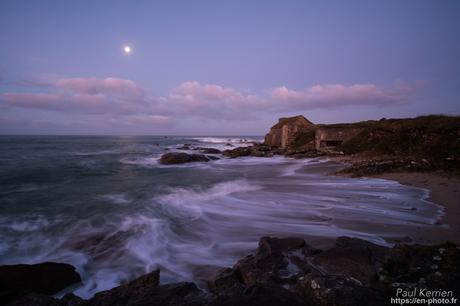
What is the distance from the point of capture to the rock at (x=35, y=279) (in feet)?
12.6

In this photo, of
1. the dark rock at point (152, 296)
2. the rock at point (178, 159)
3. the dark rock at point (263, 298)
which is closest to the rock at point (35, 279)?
the dark rock at point (152, 296)

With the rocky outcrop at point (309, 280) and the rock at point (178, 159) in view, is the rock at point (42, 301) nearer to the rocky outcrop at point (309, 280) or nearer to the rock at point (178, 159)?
the rocky outcrop at point (309, 280)

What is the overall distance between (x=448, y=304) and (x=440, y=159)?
13.6 m

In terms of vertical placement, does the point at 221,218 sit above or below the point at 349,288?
below

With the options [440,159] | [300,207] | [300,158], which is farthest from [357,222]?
[300,158]

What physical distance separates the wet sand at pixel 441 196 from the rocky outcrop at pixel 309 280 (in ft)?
4.98

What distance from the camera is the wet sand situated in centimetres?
544

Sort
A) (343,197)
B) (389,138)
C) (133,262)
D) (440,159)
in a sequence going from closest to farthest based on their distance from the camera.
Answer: (133,262)
(343,197)
(440,159)
(389,138)

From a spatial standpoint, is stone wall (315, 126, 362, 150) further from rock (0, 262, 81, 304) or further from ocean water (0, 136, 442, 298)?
rock (0, 262, 81, 304)

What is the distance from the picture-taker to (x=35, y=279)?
4.21 m

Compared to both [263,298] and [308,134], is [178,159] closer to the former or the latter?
[308,134]

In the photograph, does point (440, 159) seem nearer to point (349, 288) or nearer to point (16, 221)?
point (349, 288)

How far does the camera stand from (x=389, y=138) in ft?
61.8

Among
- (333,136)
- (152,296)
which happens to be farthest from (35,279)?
(333,136)
